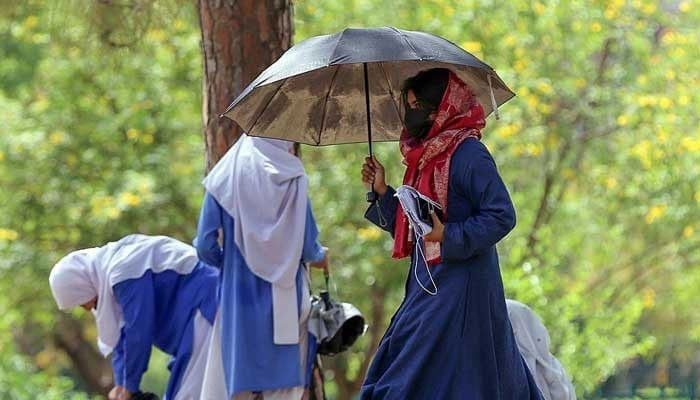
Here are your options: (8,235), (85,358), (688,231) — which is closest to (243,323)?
(8,235)

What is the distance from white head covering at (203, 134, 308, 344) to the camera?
541 cm

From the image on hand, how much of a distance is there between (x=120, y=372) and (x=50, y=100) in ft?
17.1

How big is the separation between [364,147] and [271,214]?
13.1 ft

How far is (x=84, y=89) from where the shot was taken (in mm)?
10219

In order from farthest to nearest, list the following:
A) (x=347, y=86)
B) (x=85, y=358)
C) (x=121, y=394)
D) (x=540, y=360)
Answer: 1. (x=85, y=358)
2. (x=121, y=394)
3. (x=347, y=86)
4. (x=540, y=360)

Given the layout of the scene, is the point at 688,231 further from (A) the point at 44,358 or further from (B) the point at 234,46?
(A) the point at 44,358

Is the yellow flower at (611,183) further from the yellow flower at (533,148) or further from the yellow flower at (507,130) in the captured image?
the yellow flower at (507,130)

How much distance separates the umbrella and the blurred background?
4.13 m

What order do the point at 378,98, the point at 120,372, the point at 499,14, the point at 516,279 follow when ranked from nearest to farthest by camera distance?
1. the point at 378,98
2. the point at 120,372
3. the point at 516,279
4. the point at 499,14

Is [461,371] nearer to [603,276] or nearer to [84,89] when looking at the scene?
[84,89]

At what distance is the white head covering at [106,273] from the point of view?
17.9 ft

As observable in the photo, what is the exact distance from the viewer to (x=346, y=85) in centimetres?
492

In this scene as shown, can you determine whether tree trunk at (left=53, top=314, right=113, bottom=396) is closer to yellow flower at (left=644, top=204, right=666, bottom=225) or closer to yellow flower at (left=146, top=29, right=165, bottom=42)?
yellow flower at (left=146, top=29, right=165, bottom=42)

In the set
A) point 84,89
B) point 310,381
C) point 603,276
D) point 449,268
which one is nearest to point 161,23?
point 84,89
